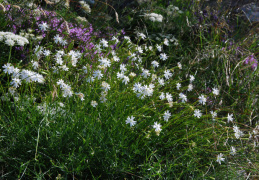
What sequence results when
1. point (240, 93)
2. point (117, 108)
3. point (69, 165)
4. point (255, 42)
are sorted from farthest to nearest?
point (255, 42)
point (240, 93)
point (117, 108)
point (69, 165)

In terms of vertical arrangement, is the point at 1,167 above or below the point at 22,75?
below

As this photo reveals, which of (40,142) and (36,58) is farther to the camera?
(36,58)

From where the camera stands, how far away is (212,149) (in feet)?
8.33

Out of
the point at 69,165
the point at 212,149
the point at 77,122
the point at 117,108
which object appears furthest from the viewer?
the point at 212,149

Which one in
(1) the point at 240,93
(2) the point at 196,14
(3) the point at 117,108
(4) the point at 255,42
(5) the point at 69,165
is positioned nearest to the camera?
(5) the point at 69,165

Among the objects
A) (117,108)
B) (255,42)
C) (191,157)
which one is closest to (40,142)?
(117,108)

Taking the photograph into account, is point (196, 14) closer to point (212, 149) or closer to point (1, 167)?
point (212, 149)

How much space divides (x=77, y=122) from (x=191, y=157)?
966mm

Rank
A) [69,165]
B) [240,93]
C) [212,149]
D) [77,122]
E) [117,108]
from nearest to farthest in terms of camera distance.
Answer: [69,165], [77,122], [117,108], [212,149], [240,93]

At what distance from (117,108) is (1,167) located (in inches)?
39.2

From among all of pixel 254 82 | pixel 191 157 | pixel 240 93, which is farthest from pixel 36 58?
pixel 254 82

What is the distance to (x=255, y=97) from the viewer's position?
11.9ft

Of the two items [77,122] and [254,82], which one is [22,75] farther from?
[254,82]

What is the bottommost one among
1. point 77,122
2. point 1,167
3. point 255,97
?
point 255,97
